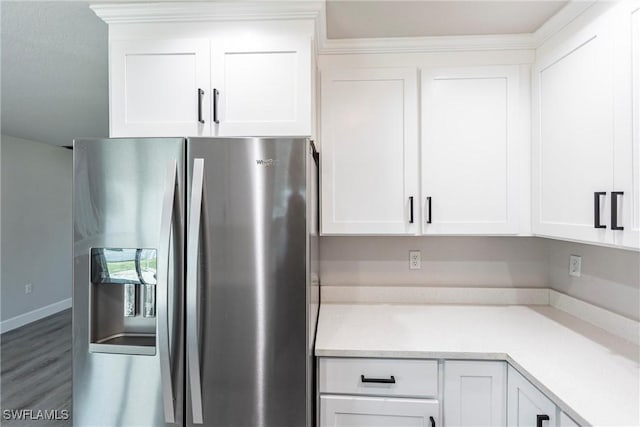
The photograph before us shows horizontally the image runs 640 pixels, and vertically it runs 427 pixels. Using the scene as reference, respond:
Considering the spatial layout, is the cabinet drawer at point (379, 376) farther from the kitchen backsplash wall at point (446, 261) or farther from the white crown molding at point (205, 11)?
the white crown molding at point (205, 11)

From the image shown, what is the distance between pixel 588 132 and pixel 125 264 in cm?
189

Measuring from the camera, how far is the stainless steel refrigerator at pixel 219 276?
3.89 feet

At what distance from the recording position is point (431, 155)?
167cm

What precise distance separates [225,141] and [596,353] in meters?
1.68

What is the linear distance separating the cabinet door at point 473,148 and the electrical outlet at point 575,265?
1.32ft

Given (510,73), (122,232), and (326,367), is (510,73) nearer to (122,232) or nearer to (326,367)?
(326,367)

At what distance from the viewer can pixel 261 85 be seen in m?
1.40

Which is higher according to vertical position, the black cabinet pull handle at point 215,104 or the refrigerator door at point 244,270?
the black cabinet pull handle at point 215,104

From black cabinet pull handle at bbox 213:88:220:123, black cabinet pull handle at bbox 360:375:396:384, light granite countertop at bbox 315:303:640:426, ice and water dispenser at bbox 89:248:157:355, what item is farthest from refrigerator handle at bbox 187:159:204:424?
black cabinet pull handle at bbox 360:375:396:384

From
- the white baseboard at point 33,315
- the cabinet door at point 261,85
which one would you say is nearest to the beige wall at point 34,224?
the white baseboard at point 33,315

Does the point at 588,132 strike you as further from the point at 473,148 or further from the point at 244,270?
the point at 244,270

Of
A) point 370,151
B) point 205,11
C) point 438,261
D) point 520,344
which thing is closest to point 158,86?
point 205,11

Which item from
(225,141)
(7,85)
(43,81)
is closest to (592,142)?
(225,141)

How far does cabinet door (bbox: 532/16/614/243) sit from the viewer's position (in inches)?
47.9
